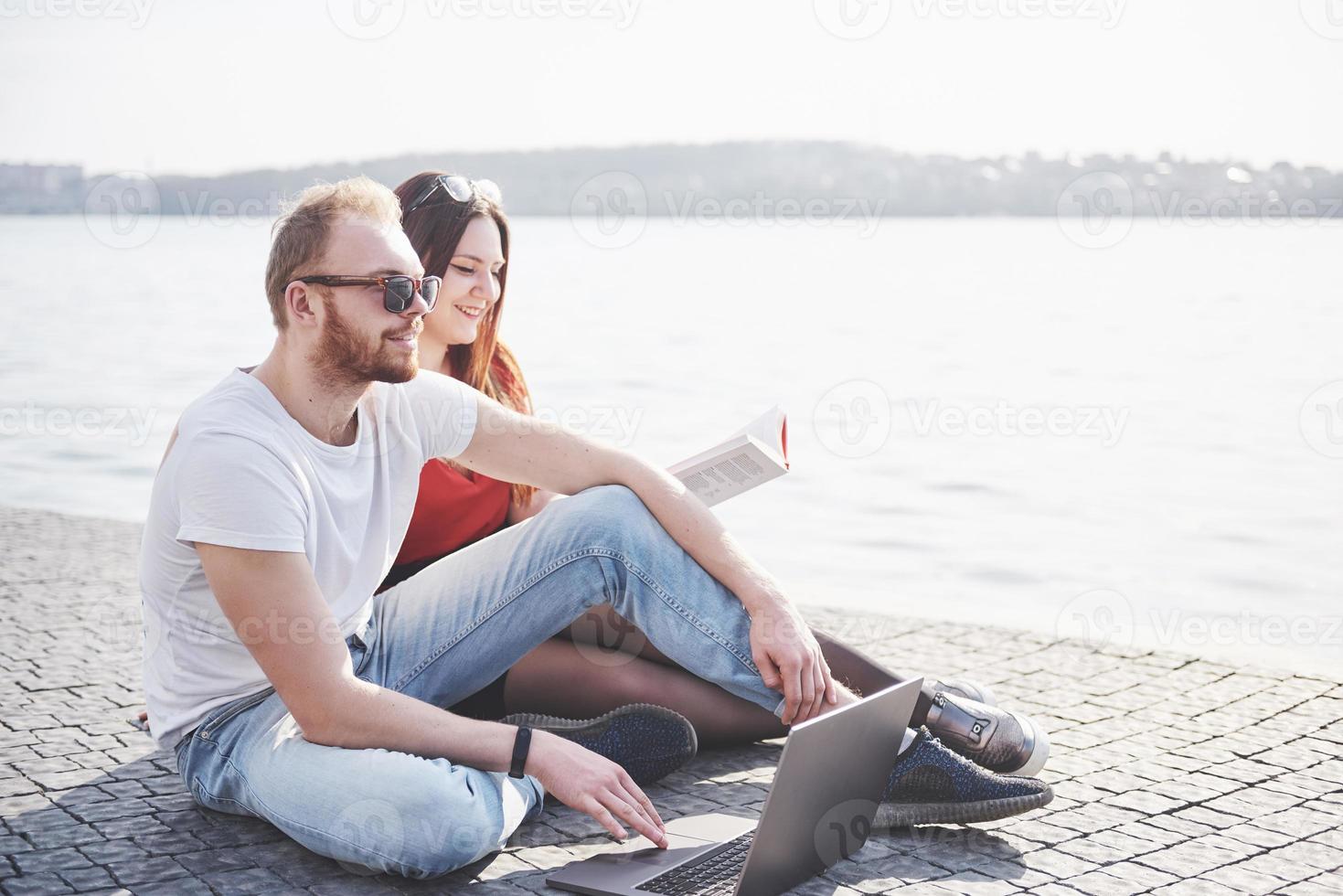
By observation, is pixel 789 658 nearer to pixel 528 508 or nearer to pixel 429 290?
pixel 429 290

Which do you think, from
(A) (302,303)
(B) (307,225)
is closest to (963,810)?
(A) (302,303)

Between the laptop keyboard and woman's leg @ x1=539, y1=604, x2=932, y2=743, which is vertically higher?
woman's leg @ x1=539, y1=604, x2=932, y2=743

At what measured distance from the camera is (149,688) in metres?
3.20

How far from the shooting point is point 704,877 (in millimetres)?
2918

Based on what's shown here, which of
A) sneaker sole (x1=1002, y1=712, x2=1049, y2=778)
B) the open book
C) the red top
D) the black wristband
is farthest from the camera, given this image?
the red top

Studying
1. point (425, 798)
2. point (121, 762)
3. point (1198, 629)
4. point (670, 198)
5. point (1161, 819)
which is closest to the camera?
point (425, 798)

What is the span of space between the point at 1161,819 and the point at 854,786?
2.99ft

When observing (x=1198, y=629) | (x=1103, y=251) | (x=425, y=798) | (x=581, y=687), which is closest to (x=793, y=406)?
(x=1198, y=629)

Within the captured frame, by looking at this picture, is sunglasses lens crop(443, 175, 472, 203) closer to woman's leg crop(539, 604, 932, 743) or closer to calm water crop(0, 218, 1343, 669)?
woman's leg crop(539, 604, 932, 743)

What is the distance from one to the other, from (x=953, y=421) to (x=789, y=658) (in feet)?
39.4

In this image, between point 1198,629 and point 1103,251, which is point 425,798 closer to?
point 1198,629

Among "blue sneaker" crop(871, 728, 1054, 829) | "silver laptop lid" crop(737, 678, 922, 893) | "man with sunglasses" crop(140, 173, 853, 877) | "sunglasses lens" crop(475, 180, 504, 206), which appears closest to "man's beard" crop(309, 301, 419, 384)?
"man with sunglasses" crop(140, 173, 853, 877)

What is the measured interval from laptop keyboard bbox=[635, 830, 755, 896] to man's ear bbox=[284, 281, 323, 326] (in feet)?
4.59

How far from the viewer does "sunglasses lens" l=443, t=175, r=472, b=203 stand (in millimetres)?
4164
